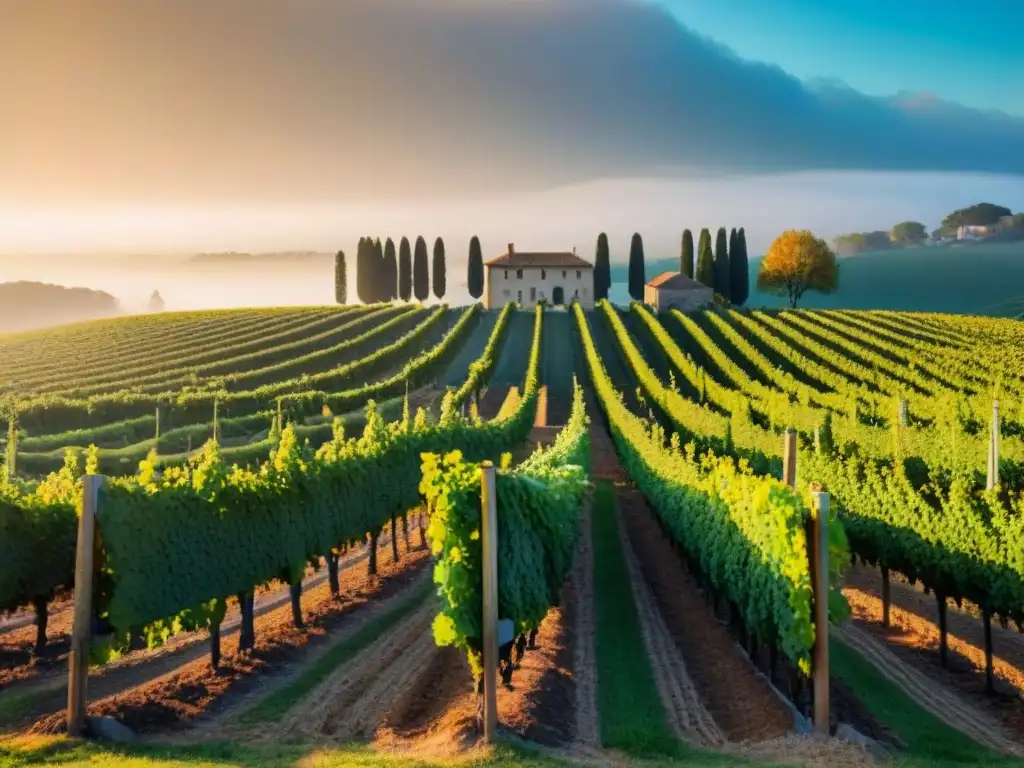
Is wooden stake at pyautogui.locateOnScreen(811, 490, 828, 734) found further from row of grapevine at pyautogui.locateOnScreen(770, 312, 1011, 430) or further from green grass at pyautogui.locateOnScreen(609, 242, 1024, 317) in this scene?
green grass at pyautogui.locateOnScreen(609, 242, 1024, 317)

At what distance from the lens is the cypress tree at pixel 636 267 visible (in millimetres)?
113312

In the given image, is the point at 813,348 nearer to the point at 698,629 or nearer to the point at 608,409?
the point at 608,409

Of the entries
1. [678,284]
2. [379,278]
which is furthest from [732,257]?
[379,278]

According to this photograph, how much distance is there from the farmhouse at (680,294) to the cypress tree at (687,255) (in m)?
10.6

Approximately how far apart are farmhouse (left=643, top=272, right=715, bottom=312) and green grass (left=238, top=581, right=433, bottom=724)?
83.2 meters

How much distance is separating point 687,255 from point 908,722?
10317cm

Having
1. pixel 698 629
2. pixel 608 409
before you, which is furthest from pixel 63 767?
pixel 608 409

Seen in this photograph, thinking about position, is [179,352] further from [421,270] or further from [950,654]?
[950,654]

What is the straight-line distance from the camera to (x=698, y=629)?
16500mm

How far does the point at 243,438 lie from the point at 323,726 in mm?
30726

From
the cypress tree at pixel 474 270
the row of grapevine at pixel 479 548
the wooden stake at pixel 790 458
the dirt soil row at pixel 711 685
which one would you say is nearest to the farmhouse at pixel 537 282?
the cypress tree at pixel 474 270

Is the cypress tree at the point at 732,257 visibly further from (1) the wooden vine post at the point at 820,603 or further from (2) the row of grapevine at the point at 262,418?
(1) the wooden vine post at the point at 820,603

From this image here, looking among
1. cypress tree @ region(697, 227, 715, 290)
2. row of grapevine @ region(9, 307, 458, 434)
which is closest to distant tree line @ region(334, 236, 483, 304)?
cypress tree @ region(697, 227, 715, 290)

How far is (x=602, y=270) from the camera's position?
370 ft
